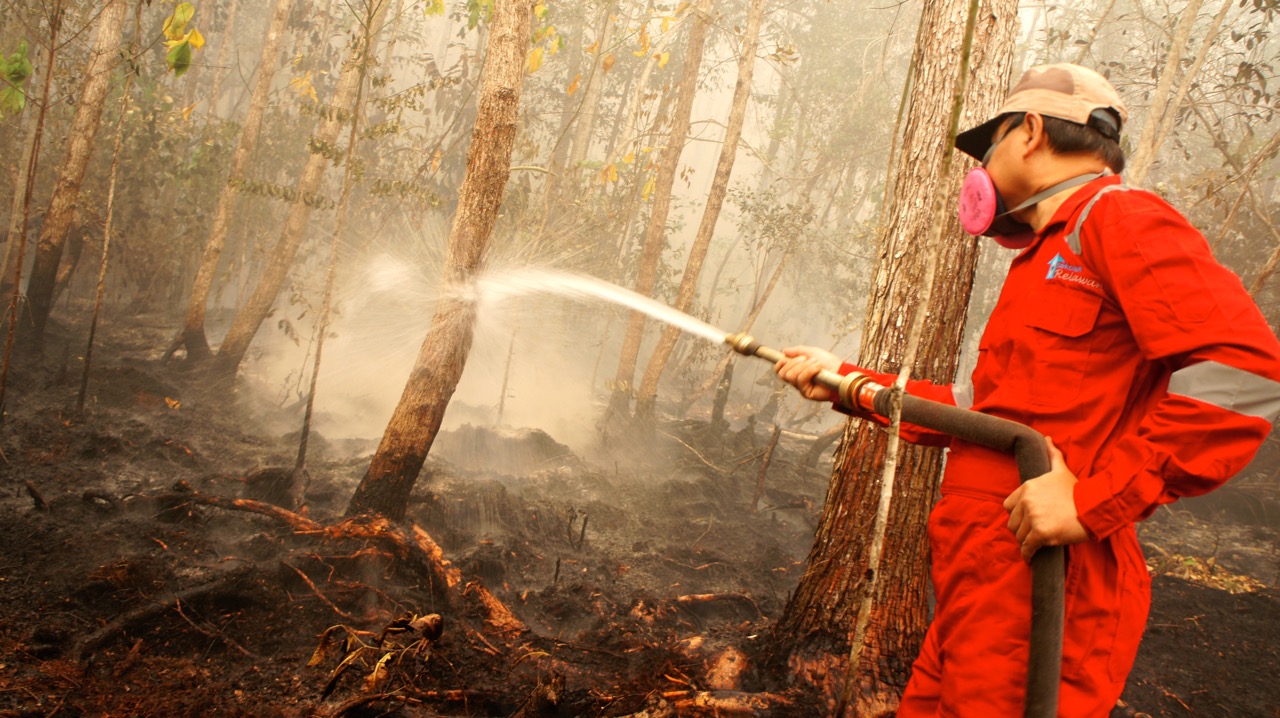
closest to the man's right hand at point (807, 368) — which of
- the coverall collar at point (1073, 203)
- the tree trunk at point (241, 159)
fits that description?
the coverall collar at point (1073, 203)

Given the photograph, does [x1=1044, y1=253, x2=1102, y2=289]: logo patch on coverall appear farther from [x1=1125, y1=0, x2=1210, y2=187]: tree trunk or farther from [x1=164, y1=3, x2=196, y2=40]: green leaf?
[x1=1125, y1=0, x2=1210, y2=187]: tree trunk

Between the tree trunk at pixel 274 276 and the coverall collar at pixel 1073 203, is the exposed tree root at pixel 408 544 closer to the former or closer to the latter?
the coverall collar at pixel 1073 203

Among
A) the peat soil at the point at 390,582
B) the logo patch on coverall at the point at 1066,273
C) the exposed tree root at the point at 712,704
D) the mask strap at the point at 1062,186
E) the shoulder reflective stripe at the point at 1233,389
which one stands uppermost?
the mask strap at the point at 1062,186

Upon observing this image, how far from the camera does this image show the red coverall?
4.73 ft

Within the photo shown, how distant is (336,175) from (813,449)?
62.2 feet

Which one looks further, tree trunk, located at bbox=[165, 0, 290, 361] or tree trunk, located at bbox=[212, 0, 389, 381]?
tree trunk, located at bbox=[212, 0, 389, 381]

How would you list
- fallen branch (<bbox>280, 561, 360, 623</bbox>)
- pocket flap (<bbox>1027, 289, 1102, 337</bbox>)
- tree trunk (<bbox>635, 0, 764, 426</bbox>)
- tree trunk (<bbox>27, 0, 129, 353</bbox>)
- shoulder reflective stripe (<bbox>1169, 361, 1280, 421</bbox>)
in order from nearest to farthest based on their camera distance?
shoulder reflective stripe (<bbox>1169, 361, 1280, 421</bbox>)
pocket flap (<bbox>1027, 289, 1102, 337</bbox>)
fallen branch (<bbox>280, 561, 360, 623</bbox>)
tree trunk (<bbox>27, 0, 129, 353</bbox>)
tree trunk (<bbox>635, 0, 764, 426</bbox>)

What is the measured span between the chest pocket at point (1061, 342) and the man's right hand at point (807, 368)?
1.73 ft

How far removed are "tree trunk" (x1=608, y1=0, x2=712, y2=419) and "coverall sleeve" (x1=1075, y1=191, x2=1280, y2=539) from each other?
9.91 metres

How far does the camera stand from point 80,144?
7.73 metres

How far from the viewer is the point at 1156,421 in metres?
1.50

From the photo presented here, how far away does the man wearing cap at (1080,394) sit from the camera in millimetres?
1451

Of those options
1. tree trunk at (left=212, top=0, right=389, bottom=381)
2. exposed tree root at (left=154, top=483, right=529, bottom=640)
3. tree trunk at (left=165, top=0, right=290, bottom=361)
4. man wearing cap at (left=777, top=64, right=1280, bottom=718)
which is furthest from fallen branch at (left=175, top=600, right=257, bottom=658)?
tree trunk at (left=165, top=0, right=290, bottom=361)

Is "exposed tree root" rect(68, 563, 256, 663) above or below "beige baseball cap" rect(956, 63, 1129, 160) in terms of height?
below
